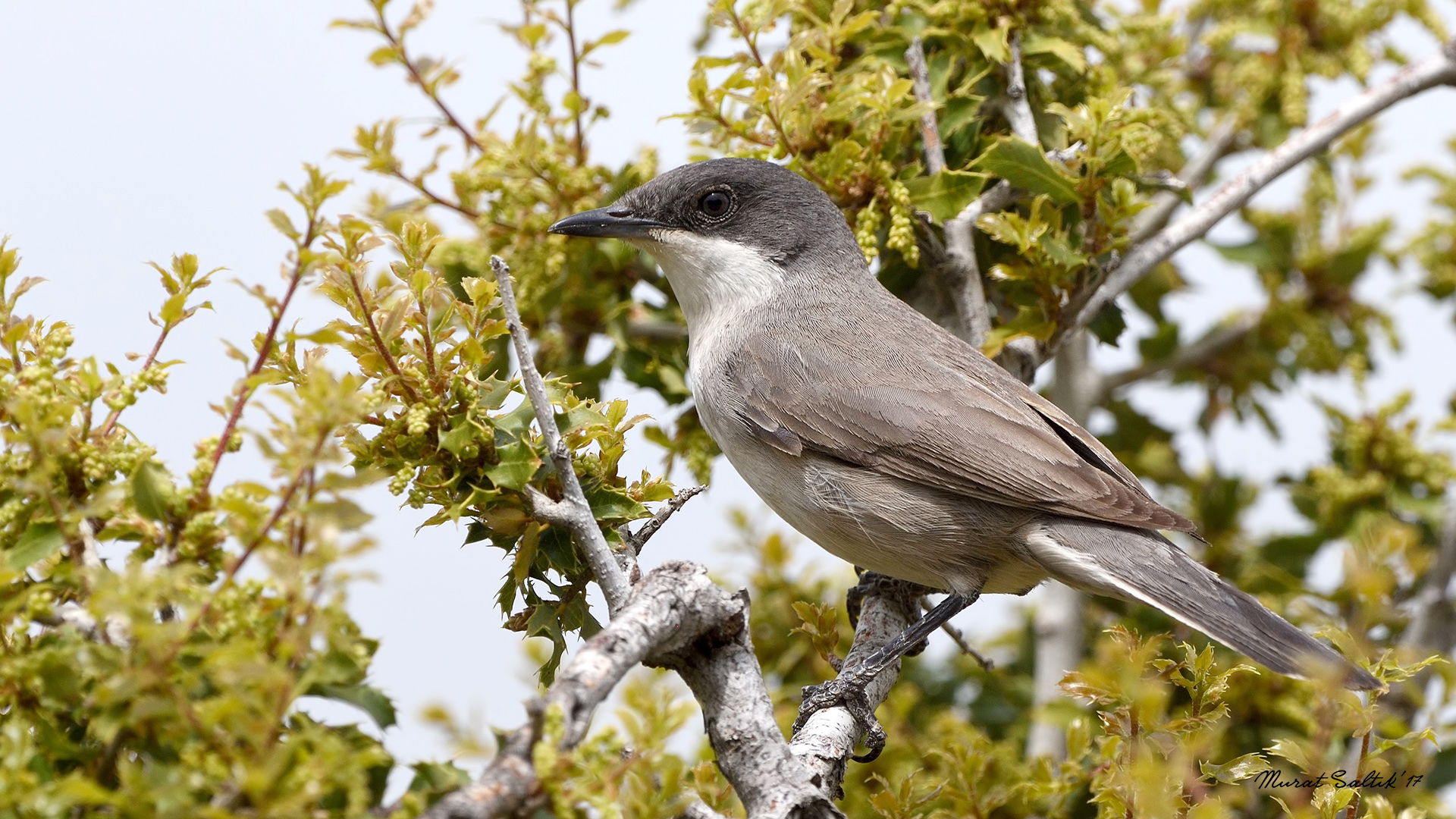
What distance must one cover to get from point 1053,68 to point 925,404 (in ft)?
5.47

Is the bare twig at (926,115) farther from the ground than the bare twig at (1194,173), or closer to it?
farther from the ground

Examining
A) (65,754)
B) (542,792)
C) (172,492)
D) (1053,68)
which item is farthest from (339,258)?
(1053,68)

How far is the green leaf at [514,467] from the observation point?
277cm

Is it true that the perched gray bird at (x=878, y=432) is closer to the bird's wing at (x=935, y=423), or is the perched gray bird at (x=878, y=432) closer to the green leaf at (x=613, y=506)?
the bird's wing at (x=935, y=423)

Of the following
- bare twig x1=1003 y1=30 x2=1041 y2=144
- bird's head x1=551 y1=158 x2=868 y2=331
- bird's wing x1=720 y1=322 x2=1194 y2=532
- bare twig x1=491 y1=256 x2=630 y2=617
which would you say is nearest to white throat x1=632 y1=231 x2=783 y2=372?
bird's head x1=551 y1=158 x2=868 y2=331

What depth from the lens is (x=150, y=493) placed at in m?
2.05

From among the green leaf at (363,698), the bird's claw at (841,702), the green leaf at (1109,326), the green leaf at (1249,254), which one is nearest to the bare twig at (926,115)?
the green leaf at (1109,326)

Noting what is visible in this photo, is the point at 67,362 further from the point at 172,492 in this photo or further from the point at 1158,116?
the point at 1158,116

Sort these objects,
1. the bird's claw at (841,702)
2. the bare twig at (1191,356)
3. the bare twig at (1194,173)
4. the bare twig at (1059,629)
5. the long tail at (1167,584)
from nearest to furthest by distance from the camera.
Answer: the long tail at (1167,584)
the bird's claw at (841,702)
the bare twig at (1059,629)
the bare twig at (1194,173)
the bare twig at (1191,356)

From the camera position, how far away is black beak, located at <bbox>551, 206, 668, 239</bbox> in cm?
426

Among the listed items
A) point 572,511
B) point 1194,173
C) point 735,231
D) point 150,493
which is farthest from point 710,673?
point 1194,173

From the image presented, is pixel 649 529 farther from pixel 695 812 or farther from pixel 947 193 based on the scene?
pixel 947 193

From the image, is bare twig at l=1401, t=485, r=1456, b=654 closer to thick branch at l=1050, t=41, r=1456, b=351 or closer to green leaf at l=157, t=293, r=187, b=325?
thick branch at l=1050, t=41, r=1456, b=351

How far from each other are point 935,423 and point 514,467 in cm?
173
